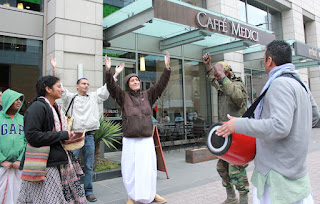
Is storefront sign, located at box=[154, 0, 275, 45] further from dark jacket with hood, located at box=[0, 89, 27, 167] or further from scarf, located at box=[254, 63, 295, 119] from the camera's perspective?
scarf, located at box=[254, 63, 295, 119]

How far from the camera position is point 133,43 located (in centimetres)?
931

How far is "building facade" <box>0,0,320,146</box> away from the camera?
6.79 meters

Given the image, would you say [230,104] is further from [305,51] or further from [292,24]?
[292,24]

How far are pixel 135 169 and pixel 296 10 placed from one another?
644 inches

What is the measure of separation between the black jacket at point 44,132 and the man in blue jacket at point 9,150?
0.97 meters

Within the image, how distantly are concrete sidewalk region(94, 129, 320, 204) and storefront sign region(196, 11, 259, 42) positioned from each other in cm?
417

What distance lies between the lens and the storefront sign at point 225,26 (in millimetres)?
7663

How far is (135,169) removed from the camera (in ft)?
12.2

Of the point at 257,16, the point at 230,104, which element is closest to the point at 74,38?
the point at 230,104

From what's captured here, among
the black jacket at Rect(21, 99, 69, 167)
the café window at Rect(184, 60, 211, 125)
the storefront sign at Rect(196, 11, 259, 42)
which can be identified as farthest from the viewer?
the café window at Rect(184, 60, 211, 125)

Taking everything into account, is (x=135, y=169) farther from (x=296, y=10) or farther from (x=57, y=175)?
(x=296, y=10)

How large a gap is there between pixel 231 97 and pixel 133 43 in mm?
6580

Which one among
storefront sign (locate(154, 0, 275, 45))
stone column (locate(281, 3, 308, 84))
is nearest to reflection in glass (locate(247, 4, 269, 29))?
stone column (locate(281, 3, 308, 84))

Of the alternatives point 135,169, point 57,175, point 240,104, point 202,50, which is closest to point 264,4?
point 202,50
